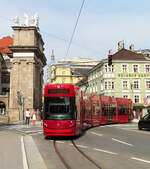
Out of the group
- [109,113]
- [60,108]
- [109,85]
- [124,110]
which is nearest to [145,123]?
[109,113]

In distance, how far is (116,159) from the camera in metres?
8.57

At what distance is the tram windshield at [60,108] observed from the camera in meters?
13.8

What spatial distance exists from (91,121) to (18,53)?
22112 millimetres

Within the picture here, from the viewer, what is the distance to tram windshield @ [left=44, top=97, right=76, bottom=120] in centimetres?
1380

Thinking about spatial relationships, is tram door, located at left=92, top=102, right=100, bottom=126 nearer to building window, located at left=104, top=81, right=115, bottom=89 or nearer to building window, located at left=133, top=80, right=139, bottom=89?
building window, located at left=104, top=81, right=115, bottom=89

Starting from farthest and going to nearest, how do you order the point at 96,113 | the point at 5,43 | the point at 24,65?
the point at 5,43 → the point at 24,65 → the point at 96,113

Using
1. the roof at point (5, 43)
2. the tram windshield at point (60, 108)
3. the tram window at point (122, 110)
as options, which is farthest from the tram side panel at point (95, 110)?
the roof at point (5, 43)

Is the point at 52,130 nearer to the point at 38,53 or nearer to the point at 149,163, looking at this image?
the point at 149,163

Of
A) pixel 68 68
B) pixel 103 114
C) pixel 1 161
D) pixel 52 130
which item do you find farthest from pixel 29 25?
pixel 68 68

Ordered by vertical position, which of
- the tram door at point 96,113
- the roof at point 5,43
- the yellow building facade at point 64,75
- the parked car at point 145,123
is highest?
the roof at point 5,43

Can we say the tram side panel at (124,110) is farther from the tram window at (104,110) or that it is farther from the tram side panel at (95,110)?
the tram side panel at (95,110)

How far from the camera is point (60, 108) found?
45.8ft

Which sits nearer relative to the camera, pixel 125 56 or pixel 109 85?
pixel 109 85

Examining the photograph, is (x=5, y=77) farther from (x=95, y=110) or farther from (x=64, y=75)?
(x=95, y=110)
